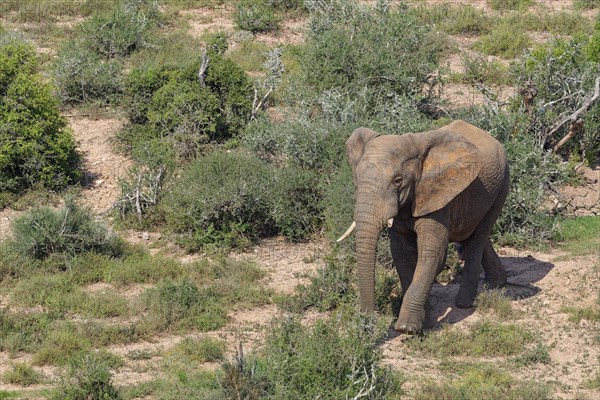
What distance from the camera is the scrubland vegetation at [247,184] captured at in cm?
947

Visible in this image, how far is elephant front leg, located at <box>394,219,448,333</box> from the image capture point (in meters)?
10.2

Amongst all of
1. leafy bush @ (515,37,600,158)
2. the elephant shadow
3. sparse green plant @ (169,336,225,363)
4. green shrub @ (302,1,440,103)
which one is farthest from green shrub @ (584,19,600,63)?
sparse green plant @ (169,336,225,363)

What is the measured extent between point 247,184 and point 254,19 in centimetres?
804

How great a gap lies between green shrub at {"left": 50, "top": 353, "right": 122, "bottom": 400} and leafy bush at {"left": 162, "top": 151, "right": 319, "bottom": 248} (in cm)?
423

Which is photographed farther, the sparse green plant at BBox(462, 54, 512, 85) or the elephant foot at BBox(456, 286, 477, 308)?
the sparse green plant at BBox(462, 54, 512, 85)

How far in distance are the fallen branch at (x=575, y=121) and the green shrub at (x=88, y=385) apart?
27.4ft

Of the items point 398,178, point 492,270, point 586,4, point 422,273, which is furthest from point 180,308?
point 586,4

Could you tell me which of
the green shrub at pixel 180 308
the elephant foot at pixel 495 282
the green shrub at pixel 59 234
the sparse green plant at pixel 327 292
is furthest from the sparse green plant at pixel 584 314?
the green shrub at pixel 59 234

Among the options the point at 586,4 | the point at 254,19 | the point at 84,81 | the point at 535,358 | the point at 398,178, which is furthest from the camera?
the point at 586,4

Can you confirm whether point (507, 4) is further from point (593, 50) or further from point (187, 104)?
point (187, 104)

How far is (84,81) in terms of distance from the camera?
17.3m

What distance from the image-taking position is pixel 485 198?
35.3ft

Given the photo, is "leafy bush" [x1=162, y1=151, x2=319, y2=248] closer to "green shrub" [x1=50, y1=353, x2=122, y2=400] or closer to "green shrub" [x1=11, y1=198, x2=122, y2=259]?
"green shrub" [x1=11, y1=198, x2=122, y2=259]

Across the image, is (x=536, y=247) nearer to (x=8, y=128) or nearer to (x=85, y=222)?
(x=85, y=222)
